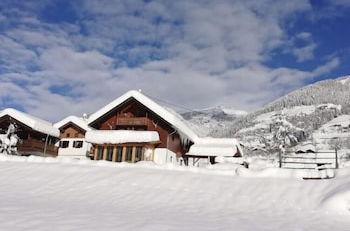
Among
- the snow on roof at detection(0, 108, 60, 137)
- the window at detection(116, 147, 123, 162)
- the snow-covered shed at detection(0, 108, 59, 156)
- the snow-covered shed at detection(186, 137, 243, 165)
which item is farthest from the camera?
the snow-covered shed at detection(0, 108, 59, 156)

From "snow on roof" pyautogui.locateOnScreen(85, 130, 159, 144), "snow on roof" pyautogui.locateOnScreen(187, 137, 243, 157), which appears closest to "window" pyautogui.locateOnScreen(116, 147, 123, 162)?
"snow on roof" pyautogui.locateOnScreen(85, 130, 159, 144)

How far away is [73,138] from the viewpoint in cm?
4062

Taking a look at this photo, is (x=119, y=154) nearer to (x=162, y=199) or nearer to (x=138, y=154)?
(x=138, y=154)

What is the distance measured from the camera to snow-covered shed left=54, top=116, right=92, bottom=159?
39.8m

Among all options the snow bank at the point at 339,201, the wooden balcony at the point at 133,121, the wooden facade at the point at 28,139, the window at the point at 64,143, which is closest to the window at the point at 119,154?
the wooden balcony at the point at 133,121

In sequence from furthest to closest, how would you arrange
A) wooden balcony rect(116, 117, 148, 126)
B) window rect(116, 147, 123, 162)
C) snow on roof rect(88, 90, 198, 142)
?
wooden balcony rect(116, 117, 148, 126)
snow on roof rect(88, 90, 198, 142)
window rect(116, 147, 123, 162)

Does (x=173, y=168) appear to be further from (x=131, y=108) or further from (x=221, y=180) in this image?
(x=131, y=108)

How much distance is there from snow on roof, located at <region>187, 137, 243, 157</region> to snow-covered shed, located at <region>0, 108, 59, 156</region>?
54.9ft

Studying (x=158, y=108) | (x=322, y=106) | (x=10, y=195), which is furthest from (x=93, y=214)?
(x=322, y=106)

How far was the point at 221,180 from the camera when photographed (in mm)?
12648

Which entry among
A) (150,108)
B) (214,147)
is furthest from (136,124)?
(214,147)

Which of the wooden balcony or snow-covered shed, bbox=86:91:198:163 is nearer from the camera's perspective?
snow-covered shed, bbox=86:91:198:163

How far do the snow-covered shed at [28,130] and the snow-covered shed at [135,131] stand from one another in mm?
8924

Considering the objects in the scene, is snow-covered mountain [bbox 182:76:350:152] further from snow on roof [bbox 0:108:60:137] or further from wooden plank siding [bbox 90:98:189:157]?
wooden plank siding [bbox 90:98:189:157]
